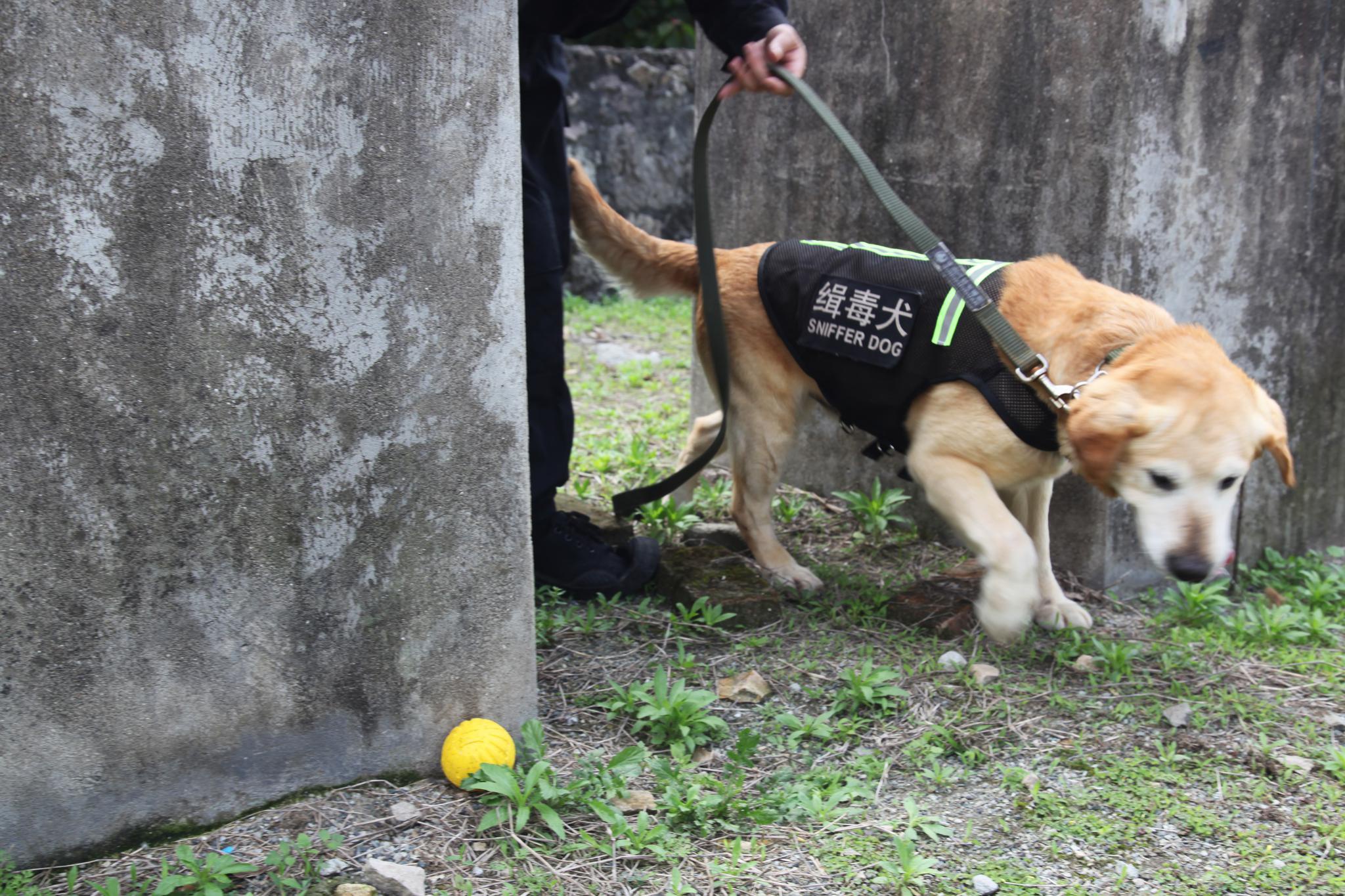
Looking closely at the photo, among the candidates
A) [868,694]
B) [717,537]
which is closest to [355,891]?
[868,694]

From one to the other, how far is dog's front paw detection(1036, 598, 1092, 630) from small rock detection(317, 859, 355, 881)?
82.5 inches

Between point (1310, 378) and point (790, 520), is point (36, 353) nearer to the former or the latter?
point (790, 520)

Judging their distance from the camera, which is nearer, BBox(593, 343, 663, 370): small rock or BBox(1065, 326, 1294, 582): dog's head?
BBox(1065, 326, 1294, 582): dog's head

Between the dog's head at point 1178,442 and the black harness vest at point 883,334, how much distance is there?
0.24 m

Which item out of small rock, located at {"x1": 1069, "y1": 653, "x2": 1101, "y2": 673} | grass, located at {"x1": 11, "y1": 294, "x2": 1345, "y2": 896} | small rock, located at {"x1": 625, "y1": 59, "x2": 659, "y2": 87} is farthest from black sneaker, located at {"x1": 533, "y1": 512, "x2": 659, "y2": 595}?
small rock, located at {"x1": 625, "y1": 59, "x2": 659, "y2": 87}

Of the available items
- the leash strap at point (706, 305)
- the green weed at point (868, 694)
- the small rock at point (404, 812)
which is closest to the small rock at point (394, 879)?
the small rock at point (404, 812)

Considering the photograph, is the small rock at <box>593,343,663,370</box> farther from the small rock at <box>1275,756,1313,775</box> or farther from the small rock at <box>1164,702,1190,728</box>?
the small rock at <box>1275,756,1313,775</box>

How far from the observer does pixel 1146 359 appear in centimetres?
259

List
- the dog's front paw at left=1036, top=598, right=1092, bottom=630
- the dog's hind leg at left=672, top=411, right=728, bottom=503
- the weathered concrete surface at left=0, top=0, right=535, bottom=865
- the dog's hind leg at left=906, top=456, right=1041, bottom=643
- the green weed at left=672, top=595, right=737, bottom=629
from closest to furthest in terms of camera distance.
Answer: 1. the weathered concrete surface at left=0, top=0, right=535, bottom=865
2. the dog's hind leg at left=906, top=456, right=1041, bottom=643
3. the green weed at left=672, top=595, right=737, bottom=629
4. the dog's front paw at left=1036, top=598, right=1092, bottom=630
5. the dog's hind leg at left=672, top=411, right=728, bottom=503

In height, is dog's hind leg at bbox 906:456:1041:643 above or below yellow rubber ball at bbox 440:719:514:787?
above

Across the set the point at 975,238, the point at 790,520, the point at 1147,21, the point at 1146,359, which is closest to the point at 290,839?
the point at 1146,359

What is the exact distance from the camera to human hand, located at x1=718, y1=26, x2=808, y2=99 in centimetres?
285

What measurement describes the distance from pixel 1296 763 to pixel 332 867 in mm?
2081

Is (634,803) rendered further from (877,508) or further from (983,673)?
(877,508)
